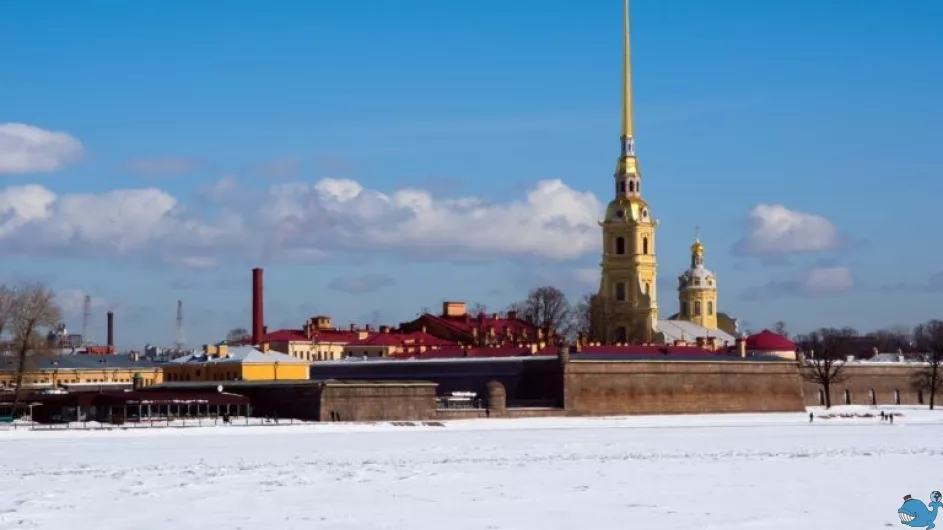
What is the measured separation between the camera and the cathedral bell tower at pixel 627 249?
12800 centimetres

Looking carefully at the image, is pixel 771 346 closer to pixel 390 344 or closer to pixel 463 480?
pixel 390 344

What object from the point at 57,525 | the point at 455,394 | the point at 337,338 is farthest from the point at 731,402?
the point at 57,525

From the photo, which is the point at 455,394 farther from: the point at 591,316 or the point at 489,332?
the point at 591,316

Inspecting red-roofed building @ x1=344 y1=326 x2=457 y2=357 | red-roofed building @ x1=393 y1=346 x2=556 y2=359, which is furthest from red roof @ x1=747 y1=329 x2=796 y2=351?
red-roofed building @ x1=344 y1=326 x2=457 y2=357

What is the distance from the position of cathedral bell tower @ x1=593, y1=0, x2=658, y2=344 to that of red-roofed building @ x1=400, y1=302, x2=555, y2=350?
7.37m

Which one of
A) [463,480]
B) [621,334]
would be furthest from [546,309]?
[463,480]

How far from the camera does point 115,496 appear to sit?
32844mm

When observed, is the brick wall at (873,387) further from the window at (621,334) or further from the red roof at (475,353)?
the window at (621,334)

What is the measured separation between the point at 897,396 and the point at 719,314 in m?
46.2

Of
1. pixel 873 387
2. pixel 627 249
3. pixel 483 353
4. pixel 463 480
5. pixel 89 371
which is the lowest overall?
pixel 463 480

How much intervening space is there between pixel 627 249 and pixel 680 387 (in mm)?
41597

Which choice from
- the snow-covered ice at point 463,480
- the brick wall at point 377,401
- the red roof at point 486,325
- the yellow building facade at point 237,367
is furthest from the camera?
the red roof at point 486,325

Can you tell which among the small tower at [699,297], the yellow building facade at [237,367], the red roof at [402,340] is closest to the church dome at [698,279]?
the small tower at [699,297]

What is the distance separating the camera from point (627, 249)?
129625 mm
